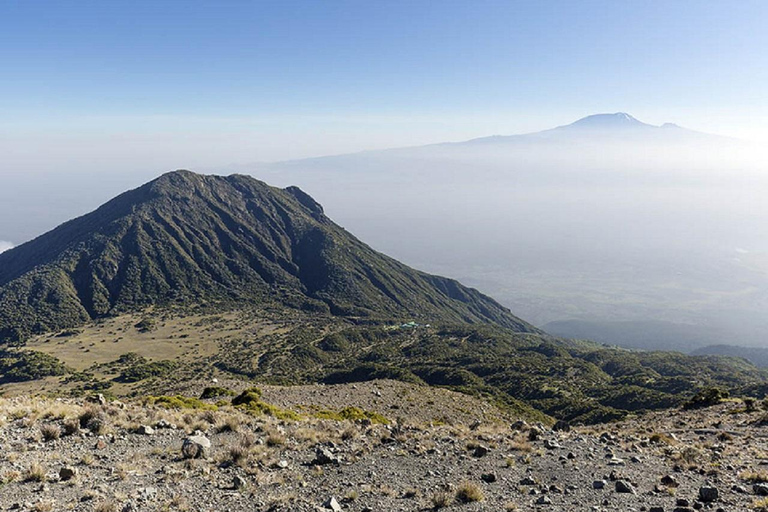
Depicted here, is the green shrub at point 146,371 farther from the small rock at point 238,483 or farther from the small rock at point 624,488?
the small rock at point 624,488

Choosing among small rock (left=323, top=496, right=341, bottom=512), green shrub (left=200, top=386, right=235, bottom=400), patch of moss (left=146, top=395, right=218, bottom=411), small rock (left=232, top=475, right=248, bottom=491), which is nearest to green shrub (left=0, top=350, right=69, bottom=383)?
green shrub (left=200, top=386, right=235, bottom=400)

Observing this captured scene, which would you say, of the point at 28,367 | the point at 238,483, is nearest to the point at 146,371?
the point at 28,367

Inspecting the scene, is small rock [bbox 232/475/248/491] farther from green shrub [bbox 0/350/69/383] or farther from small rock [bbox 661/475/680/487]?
green shrub [bbox 0/350/69/383]

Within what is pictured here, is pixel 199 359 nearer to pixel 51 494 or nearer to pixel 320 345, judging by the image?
pixel 320 345

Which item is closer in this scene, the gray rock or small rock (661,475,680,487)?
small rock (661,475,680,487)

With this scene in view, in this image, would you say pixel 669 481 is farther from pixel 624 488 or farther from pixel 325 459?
pixel 325 459

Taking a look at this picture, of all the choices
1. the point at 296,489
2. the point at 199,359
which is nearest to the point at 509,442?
the point at 296,489

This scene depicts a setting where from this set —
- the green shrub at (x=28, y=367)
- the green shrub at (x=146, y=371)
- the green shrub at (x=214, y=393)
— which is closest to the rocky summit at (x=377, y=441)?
the green shrub at (x=214, y=393)

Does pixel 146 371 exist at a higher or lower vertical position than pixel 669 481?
lower
